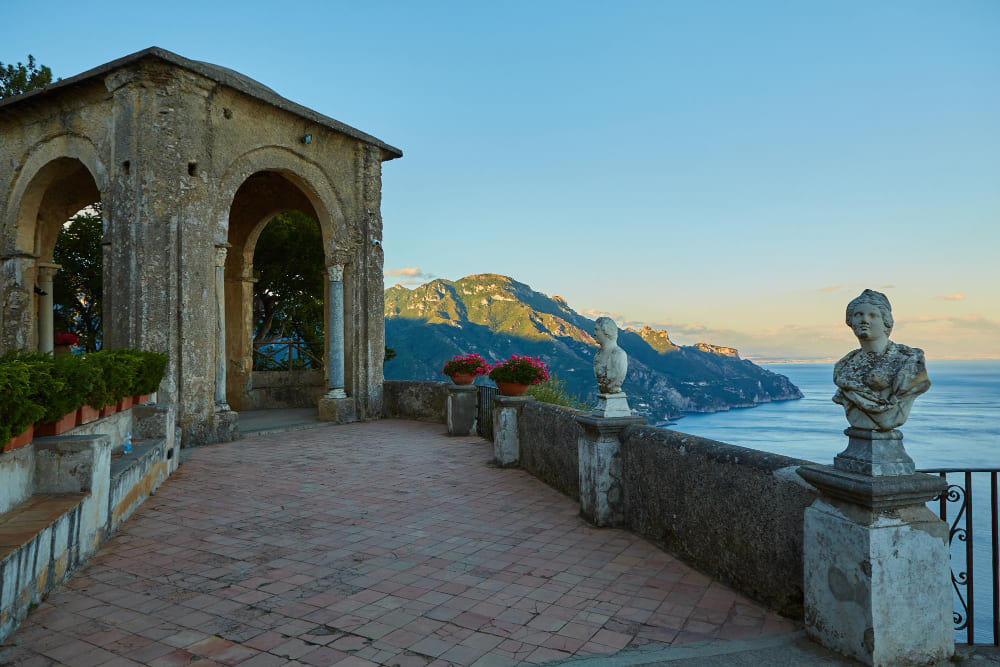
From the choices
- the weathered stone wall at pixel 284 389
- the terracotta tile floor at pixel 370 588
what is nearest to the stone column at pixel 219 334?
the weathered stone wall at pixel 284 389

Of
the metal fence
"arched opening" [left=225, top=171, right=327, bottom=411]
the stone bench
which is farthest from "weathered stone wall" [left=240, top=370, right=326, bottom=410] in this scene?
the stone bench

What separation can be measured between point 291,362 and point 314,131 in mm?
6848

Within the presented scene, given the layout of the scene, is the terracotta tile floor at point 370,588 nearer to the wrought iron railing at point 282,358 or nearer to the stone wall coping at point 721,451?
the stone wall coping at point 721,451

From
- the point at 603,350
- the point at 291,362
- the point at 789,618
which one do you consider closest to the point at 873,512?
the point at 789,618

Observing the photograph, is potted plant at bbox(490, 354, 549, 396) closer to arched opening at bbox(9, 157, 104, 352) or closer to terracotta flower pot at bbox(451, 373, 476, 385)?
terracotta flower pot at bbox(451, 373, 476, 385)

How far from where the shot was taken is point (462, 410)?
1062 cm

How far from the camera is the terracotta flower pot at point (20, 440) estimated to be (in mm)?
3690

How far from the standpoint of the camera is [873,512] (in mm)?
2699

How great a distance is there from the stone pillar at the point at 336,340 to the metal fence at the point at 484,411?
3.36 m

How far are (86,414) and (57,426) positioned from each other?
0.72 meters

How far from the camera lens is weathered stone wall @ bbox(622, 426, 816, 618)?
330 centimetres

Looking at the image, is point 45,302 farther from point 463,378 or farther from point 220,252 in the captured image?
point 463,378

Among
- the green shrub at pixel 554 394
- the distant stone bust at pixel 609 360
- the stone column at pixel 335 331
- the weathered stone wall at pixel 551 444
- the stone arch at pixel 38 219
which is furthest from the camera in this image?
the stone column at pixel 335 331

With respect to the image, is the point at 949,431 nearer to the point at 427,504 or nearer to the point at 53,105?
the point at 427,504
